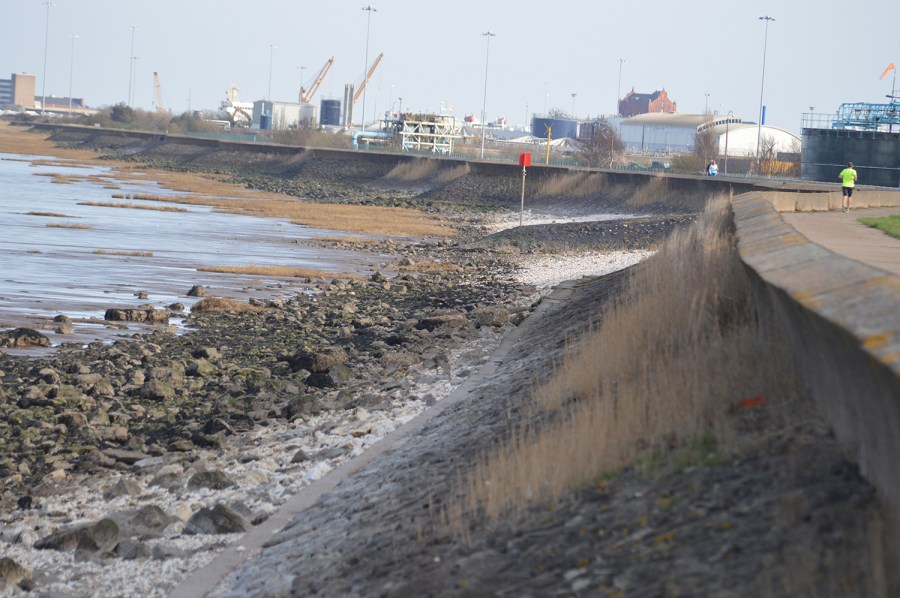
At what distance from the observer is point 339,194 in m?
76.7

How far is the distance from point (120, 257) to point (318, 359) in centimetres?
1822

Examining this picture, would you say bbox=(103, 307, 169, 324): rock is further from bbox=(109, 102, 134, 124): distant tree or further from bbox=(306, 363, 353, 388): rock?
bbox=(109, 102, 134, 124): distant tree

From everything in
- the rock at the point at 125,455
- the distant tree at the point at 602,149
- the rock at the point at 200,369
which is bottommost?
the rock at the point at 125,455

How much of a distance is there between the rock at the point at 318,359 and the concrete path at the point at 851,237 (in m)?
7.24

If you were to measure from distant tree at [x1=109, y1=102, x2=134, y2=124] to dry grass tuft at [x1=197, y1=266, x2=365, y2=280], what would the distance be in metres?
158

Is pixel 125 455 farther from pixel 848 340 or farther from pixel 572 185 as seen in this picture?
pixel 572 185

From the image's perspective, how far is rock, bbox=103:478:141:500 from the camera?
11258 millimetres

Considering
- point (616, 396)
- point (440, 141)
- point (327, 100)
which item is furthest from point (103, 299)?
point (327, 100)

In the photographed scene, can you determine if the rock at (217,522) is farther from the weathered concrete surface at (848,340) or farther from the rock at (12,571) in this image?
the weathered concrete surface at (848,340)

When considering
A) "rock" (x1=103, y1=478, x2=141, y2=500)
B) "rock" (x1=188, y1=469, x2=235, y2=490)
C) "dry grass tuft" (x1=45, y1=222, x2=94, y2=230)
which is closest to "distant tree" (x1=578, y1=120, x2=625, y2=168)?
"dry grass tuft" (x1=45, y1=222, x2=94, y2=230)

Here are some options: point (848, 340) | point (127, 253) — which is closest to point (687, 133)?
point (127, 253)

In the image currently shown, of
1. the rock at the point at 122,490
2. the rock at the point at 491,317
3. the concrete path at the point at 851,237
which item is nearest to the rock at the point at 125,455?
the rock at the point at 122,490

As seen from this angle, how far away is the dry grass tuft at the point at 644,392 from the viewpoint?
22.8ft

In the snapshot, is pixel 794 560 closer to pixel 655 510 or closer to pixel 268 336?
pixel 655 510
